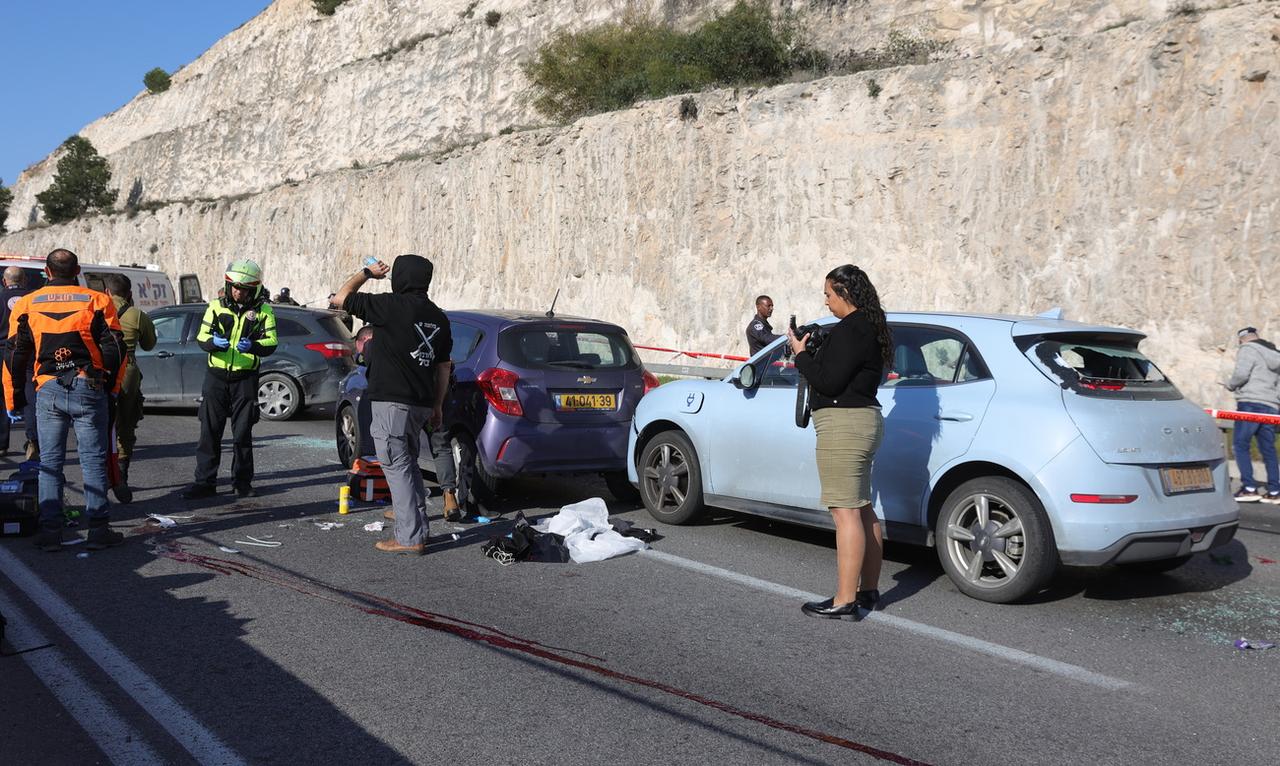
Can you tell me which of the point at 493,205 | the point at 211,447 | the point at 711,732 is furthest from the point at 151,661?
the point at 493,205

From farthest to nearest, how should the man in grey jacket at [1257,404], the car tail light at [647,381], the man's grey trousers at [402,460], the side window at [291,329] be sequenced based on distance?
the side window at [291,329], the man in grey jacket at [1257,404], the car tail light at [647,381], the man's grey trousers at [402,460]

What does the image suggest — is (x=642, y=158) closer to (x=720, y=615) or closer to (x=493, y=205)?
(x=493, y=205)

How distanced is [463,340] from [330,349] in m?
6.91

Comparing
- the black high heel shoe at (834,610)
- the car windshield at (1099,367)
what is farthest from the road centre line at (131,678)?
the car windshield at (1099,367)

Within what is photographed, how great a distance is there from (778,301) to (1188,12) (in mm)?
9612

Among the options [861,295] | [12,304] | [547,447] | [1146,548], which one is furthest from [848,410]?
[12,304]

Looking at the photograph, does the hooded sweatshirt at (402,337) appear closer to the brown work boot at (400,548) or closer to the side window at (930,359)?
the brown work boot at (400,548)

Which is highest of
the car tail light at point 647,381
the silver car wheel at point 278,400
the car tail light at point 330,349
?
the car tail light at point 330,349

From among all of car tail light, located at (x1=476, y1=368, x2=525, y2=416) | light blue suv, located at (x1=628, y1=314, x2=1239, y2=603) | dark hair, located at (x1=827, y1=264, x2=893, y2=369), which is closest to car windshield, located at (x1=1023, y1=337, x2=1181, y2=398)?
light blue suv, located at (x1=628, y1=314, x2=1239, y2=603)

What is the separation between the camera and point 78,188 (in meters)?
63.9

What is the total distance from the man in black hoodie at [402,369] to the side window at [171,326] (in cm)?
910

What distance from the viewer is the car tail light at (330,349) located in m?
15.5

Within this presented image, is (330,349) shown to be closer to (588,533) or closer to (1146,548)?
(588,533)

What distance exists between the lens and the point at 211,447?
9.38m
